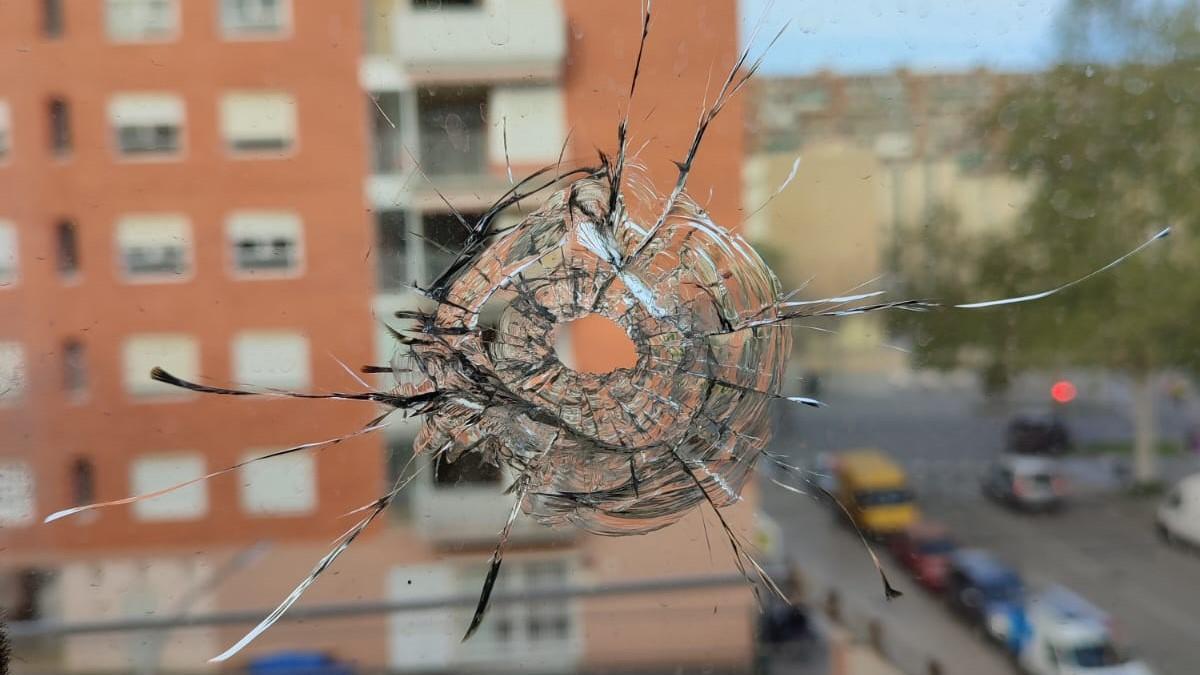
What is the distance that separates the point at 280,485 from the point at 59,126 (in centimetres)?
61

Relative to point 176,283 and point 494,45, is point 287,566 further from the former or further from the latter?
point 494,45

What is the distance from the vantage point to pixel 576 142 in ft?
3.33

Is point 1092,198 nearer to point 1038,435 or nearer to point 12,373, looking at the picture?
point 1038,435

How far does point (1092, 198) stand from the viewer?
109 cm

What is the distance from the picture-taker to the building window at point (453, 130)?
3.32 ft

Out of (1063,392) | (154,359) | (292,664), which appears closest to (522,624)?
(292,664)

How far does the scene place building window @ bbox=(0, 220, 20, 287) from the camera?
1.05m

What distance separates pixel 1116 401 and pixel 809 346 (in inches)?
20.3

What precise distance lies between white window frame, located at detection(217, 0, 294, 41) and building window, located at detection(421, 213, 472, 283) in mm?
338

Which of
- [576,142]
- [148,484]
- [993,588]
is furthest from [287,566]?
[993,588]

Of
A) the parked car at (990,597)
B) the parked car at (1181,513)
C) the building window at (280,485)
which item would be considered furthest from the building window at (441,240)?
the parked car at (1181,513)

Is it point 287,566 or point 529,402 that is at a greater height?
point 529,402

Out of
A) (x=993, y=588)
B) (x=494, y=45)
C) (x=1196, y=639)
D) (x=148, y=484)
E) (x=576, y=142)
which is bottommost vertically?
(x=1196, y=639)

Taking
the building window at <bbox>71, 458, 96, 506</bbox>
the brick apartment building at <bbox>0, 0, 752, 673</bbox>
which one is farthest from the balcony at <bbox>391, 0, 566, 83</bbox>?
the building window at <bbox>71, 458, 96, 506</bbox>
